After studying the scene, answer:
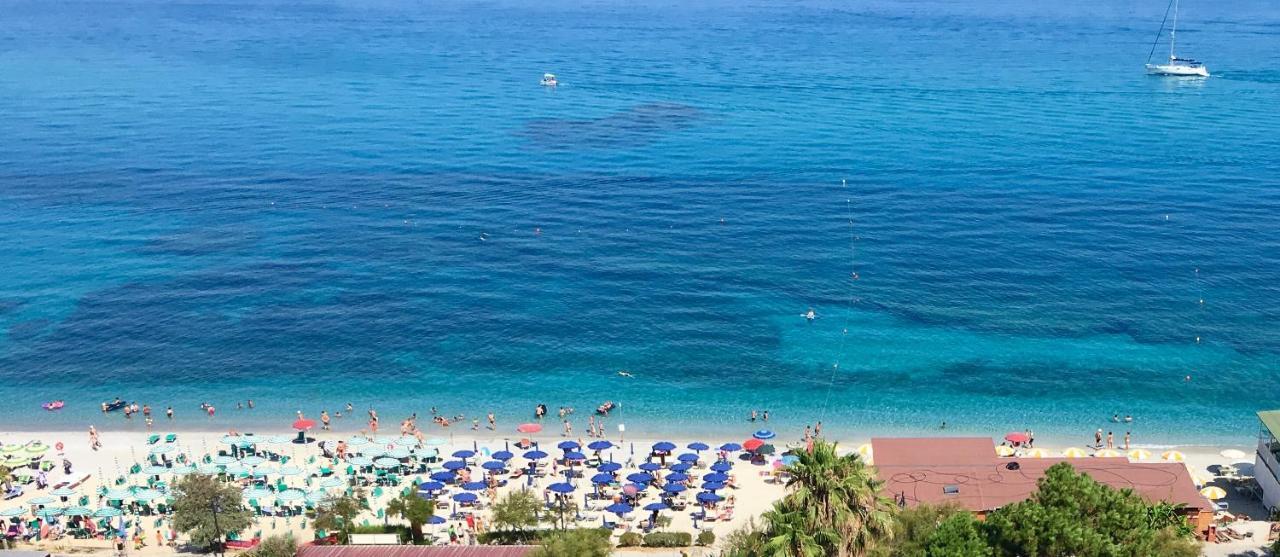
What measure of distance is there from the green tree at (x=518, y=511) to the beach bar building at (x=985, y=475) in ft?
52.5

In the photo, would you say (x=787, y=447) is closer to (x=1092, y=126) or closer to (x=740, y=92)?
(x=1092, y=126)

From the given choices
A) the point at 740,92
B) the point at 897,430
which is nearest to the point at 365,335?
the point at 897,430

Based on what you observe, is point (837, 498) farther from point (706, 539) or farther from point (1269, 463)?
point (1269, 463)

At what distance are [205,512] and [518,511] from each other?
14.0 meters

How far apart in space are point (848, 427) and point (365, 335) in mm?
35727

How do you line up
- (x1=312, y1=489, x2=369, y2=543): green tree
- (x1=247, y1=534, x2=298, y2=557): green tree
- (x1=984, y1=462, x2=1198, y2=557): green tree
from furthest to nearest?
(x1=312, y1=489, x2=369, y2=543): green tree, (x1=247, y1=534, x2=298, y2=557): green tree, (x1=984, y1=462, x2=1198, y2=557): green tree

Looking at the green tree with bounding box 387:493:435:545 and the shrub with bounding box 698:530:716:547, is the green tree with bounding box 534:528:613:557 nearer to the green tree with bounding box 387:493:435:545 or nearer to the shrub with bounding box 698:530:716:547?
the shrub with bounding box 698:530:716:547

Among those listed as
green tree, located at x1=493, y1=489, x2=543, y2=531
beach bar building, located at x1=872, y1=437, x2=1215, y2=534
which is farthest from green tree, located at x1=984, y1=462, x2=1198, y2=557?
→ green tree, located at x1=493, y1=489, x2=543, y2=531

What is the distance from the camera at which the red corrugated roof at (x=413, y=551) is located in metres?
47.4

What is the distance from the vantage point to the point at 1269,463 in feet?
182

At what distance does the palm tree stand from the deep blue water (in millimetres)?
34337

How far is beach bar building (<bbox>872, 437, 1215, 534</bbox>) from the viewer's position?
51781 mm

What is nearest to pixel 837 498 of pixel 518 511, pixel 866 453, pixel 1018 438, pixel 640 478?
pixel 518 511

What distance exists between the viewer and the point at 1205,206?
4331 inches
